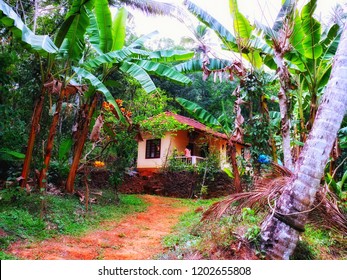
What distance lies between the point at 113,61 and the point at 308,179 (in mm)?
4981

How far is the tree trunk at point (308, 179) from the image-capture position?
3.56 m

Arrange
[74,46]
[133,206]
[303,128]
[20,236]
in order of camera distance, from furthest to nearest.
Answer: [133,206] → [303,128] → [74,46] → [20,236]

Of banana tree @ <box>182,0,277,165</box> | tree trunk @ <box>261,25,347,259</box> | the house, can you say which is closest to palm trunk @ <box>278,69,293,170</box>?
banana tree @ <box>182,0,277,165</box>

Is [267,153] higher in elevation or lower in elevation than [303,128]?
lower

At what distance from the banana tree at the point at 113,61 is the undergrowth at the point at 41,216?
1279 mm

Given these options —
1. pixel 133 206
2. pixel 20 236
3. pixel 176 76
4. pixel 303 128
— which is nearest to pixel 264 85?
pixel 303 128

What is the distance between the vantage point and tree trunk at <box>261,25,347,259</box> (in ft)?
11.7

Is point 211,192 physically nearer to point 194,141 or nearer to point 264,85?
point 194,141

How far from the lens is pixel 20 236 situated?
16.5 feet

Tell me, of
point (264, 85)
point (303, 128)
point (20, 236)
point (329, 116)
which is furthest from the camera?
point (264, 85)

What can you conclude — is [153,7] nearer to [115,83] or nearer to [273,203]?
[115,83]

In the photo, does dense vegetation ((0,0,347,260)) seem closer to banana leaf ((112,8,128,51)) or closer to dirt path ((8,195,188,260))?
banana leaf ((112,8,128,51))

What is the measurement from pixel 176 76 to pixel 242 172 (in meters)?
3.59

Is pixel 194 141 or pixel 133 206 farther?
pixel 194 141
